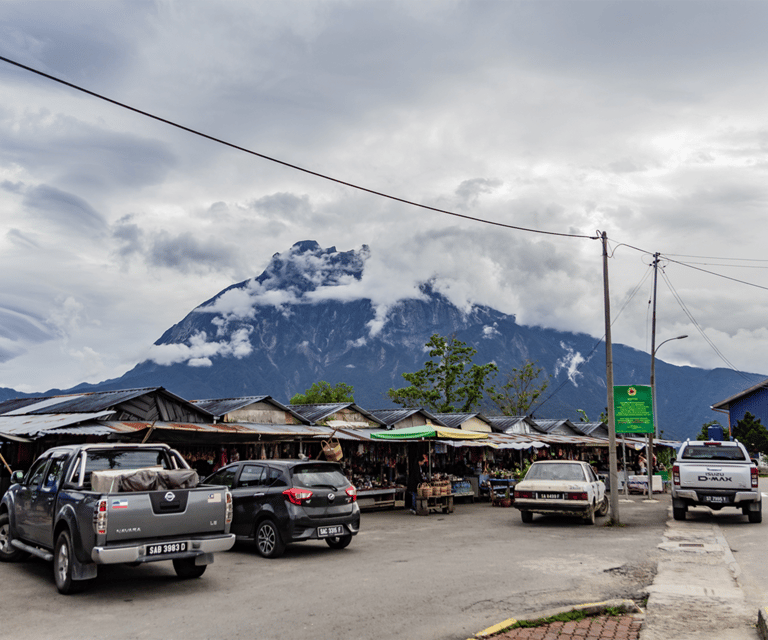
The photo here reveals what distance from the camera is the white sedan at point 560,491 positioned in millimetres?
16688

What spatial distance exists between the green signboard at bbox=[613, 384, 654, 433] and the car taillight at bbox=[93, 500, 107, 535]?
17.8m

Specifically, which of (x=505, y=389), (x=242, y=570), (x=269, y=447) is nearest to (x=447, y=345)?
(x=505, y=389)

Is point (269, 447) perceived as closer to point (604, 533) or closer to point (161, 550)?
point (604, 533)

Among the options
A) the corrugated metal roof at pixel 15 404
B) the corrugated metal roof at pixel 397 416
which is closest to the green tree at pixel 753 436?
the corrugated metal roof at pixel 397 416

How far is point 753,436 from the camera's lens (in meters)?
51.2

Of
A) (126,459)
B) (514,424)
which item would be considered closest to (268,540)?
(126,459)

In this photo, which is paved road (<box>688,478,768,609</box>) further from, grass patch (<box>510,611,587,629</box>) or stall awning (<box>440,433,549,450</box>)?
stall awning (<box>440,433,549,450</box>)

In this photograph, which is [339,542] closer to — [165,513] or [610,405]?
[165,513]

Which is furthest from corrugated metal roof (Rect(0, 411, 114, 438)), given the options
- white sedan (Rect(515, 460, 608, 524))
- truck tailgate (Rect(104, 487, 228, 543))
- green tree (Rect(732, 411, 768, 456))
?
green tree (Rect(732, 411, 768, 456))

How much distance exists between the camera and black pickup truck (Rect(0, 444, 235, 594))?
811cm

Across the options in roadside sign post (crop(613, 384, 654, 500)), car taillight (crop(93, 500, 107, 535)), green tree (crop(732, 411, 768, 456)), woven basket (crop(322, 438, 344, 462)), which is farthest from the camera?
green tree (crop(732, 411, 768, 456))

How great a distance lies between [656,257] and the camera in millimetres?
36375

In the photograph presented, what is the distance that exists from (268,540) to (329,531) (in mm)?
1075

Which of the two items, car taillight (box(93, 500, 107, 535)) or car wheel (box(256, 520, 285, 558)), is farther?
car wheel (box(256, 520, 285, 558))
